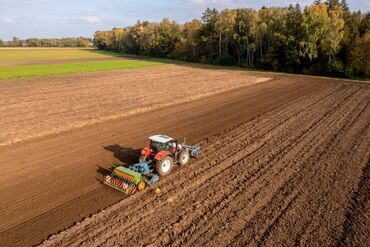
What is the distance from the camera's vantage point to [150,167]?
1290 cm

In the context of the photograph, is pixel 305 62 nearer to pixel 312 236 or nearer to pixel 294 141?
pixel 294 141

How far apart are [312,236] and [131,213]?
5.75 metres

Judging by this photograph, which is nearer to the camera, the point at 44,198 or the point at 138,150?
the point at 44,198

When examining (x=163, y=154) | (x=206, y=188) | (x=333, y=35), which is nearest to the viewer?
(x=206, y=188)

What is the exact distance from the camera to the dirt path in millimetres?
9117

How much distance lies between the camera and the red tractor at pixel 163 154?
1249cm

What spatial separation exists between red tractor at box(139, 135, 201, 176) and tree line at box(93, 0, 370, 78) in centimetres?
4658

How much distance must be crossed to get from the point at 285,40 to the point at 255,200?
55047 mm

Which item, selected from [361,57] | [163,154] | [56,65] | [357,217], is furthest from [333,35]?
[56,65]

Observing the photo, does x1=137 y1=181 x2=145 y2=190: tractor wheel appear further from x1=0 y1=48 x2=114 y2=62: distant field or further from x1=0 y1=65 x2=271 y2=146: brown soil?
x1=0 y1=48 x2=114 y2=62: distant field

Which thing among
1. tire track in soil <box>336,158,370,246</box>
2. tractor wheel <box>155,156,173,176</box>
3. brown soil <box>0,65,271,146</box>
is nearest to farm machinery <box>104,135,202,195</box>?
tractor wheel <box>155,156,173,176</box>

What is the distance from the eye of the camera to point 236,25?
7338 centimetres

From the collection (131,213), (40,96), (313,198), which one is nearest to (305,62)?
(40,96)

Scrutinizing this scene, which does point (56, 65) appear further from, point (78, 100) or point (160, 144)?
point (160, 144)
